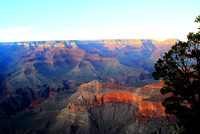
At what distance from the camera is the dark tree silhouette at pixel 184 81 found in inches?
661

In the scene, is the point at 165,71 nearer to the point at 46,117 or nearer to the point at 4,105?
the point at 46,117

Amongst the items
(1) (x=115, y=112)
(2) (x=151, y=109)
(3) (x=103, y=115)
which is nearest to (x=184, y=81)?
(2) (x=151, y=109)

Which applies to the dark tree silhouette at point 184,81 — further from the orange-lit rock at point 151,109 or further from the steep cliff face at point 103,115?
the steep cliff face at point 103,115

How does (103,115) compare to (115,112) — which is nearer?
(115,112)

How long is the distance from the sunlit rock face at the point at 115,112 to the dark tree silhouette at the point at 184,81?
1044 inches

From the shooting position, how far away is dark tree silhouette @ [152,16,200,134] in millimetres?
16781

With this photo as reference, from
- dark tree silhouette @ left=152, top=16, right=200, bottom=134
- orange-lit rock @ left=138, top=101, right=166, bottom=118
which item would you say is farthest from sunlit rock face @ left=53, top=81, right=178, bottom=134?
dark tree silhouette @ left=152, top=16, right=200, bottom=134

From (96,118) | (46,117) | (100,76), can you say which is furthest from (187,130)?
(100,76)

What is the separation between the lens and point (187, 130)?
1617 cm

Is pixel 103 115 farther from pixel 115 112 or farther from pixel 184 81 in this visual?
pixel 184 81

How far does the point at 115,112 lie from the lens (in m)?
58.4

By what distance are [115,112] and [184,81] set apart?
42.3 m

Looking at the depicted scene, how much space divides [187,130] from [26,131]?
5196 cm

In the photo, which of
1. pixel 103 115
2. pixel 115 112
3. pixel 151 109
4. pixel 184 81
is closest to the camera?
Answer: pixel 184 81
